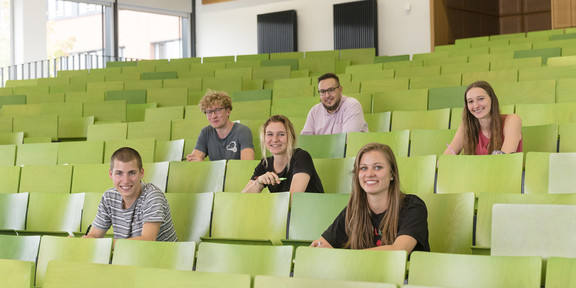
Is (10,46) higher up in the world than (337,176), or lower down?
higher up

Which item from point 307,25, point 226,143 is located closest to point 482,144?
point 226,143

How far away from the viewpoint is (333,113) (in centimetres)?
382

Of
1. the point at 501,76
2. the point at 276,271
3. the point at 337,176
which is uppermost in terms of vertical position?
the point at 501,76

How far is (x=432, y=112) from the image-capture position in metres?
3.78

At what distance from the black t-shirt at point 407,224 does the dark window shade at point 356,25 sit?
7.01 m

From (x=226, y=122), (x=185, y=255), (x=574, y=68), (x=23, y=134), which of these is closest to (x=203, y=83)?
(x=23, y=134)

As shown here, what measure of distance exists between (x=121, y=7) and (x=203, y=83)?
5.01 meters

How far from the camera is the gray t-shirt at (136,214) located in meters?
2.61

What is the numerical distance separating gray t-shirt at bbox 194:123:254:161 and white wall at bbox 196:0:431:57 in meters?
5.52

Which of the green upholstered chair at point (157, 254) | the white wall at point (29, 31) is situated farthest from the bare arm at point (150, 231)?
the white wall at point (29, 31)

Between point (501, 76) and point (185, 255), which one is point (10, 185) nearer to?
point (185, 255)

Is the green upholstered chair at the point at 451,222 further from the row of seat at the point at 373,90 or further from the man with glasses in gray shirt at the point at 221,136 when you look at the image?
the row of seat at the point at 373,90

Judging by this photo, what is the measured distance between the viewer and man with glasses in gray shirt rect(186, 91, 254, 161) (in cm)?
351

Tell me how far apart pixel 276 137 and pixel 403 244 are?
974 millimetres
